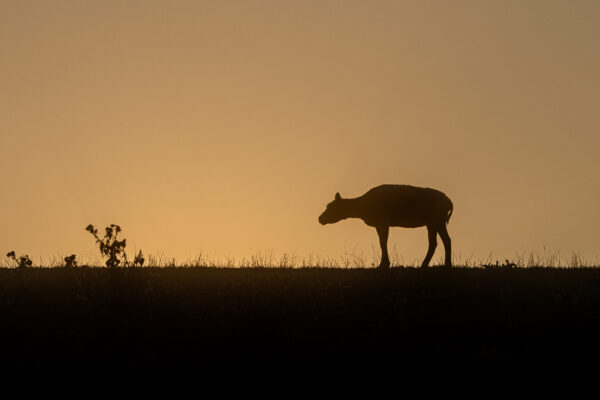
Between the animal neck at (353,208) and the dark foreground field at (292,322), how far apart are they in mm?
6028

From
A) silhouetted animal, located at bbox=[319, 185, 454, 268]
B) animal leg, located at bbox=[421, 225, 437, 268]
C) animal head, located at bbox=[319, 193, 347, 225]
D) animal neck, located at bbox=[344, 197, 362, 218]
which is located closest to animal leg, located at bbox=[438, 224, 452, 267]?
silhouetted animal, located at bbox=[319, 185, 454, 268]

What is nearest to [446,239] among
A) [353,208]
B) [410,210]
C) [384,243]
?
[410,210]

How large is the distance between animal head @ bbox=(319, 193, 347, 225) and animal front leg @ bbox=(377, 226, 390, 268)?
2.86 meters

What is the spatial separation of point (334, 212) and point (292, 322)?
42.6ft

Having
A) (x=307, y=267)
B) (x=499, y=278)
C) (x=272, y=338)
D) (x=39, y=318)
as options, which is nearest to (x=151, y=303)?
(x=39, y=318)

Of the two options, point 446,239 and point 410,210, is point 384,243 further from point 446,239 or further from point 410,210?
point 446,239

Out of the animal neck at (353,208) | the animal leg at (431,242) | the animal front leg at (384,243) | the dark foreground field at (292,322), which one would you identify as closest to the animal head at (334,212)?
the animal neck at (353,208)

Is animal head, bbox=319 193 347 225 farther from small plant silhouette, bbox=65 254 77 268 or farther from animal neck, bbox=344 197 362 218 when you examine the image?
small plant silhouette, bbox=65 254 77 268

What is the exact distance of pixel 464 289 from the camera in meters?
22.1

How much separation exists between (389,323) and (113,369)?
5848mm

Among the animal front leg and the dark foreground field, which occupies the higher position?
the animal front leg

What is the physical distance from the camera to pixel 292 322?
19.3 meters

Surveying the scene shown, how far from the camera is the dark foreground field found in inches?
669

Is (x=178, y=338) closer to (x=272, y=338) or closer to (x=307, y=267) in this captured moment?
(x=272, y=338)
